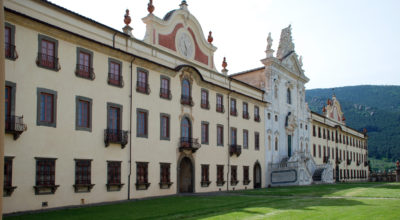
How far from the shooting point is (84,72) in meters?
26.5

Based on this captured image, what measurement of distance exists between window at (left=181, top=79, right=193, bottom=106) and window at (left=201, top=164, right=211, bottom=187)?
5.84m

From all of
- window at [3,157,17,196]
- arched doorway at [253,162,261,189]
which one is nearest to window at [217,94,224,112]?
arched doorway at [253,162,261,189]

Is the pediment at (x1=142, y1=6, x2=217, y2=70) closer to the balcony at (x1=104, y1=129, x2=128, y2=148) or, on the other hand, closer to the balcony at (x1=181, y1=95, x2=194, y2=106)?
the balcony at (x1=181, y1=95, x2=194, y2=106)

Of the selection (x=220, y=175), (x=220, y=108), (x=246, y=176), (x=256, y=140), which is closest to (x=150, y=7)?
(x=220, y=108)

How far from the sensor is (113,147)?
2808 centimetres

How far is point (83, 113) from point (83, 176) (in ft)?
12.6

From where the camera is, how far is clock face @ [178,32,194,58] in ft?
118

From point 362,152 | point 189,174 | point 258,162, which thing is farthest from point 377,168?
point 189,174

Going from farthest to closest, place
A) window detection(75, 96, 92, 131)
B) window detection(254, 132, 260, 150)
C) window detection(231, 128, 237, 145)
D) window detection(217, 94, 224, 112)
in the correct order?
window detection(254, 132, 260, 150), window detection(231, 128, 237, 145), window detection(217, 94, 224, 112), window detection(75, 96, 92, 131)

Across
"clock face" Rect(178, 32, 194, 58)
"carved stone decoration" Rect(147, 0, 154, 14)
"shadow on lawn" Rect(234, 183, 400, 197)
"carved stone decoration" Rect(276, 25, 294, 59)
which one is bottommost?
"shadow on lawn" Rect(234, 183, 400, 197)

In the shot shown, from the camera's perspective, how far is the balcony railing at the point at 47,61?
76.8ft

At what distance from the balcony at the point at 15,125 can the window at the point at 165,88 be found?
1281cm

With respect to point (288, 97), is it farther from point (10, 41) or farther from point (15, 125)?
point (15, 125)

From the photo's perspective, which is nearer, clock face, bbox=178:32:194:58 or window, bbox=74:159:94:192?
window, bbox=74:159:94:192
